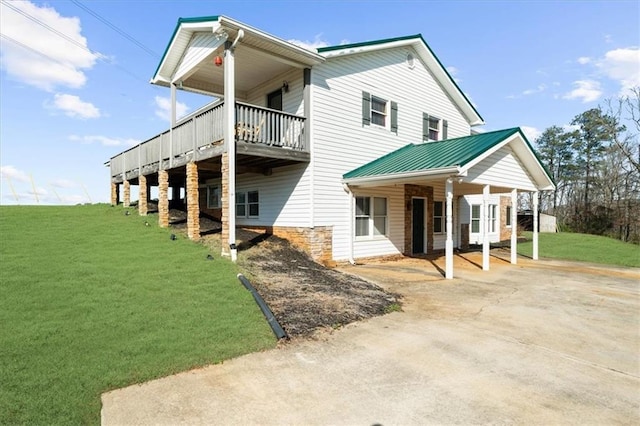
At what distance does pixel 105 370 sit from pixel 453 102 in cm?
1824

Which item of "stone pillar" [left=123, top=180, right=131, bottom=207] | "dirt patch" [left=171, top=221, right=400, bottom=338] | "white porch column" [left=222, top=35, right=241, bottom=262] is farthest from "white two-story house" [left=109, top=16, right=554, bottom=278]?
"stone pillar" [left=123, top=180, right=131, bottom=207]

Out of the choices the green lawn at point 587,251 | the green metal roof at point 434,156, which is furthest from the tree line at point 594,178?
the green metal roof at point 434,156

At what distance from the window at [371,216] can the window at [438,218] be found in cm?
393

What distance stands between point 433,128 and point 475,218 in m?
7.21

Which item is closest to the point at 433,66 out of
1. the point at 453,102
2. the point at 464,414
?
the point at 453,102

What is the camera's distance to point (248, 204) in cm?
1468

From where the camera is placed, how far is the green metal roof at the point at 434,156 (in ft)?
33.2

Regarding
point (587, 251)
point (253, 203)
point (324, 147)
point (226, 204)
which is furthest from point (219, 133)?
point (587, 251)

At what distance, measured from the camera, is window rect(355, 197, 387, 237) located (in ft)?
43.9

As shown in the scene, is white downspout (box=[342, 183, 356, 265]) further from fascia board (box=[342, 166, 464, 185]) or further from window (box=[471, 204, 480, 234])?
window (box=[471, 204, 480, 234])

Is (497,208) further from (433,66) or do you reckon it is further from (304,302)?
(304,302)

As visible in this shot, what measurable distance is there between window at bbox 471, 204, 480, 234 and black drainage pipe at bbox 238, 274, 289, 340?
55.2 ft

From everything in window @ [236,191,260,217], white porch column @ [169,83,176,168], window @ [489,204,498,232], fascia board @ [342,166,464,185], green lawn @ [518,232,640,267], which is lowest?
green lawn @ [518,232,640,267]

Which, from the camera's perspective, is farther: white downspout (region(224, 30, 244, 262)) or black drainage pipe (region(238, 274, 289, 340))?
white downspout (region(224, 30, 244, 262))
